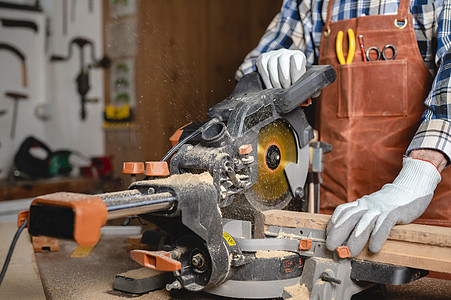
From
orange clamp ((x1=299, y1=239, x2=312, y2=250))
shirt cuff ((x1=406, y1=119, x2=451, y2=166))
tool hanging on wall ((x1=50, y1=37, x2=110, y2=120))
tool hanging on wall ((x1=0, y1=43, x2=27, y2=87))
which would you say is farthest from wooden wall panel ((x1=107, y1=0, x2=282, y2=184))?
orange clamp ((x1=299, y1=239, x2=312, y2=250))

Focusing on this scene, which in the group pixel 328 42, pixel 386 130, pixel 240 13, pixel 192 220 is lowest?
pixel 192 220

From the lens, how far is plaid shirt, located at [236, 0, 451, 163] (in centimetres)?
126

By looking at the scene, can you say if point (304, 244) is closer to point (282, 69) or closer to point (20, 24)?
point (282, 69)

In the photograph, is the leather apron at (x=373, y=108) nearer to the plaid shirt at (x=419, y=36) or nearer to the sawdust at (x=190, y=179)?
the plaid shirt at (x=419, y=36)

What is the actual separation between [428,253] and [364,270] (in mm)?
137

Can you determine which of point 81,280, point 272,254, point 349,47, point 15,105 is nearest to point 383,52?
point 349,47

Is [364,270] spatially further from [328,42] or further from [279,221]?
[328,42]

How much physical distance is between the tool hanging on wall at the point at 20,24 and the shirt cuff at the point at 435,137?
3.73 m

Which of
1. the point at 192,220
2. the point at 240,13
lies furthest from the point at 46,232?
the point at 240,13

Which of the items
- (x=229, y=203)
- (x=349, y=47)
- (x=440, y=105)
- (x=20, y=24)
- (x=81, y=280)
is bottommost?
(x=81, y=280)

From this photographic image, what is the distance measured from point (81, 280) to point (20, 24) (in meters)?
3.44

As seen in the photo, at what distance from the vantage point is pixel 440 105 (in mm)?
1299

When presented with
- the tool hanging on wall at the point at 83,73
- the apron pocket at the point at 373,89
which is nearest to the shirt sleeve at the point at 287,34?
the apron pocket at the point at 373,89

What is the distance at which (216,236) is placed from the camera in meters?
1.02
